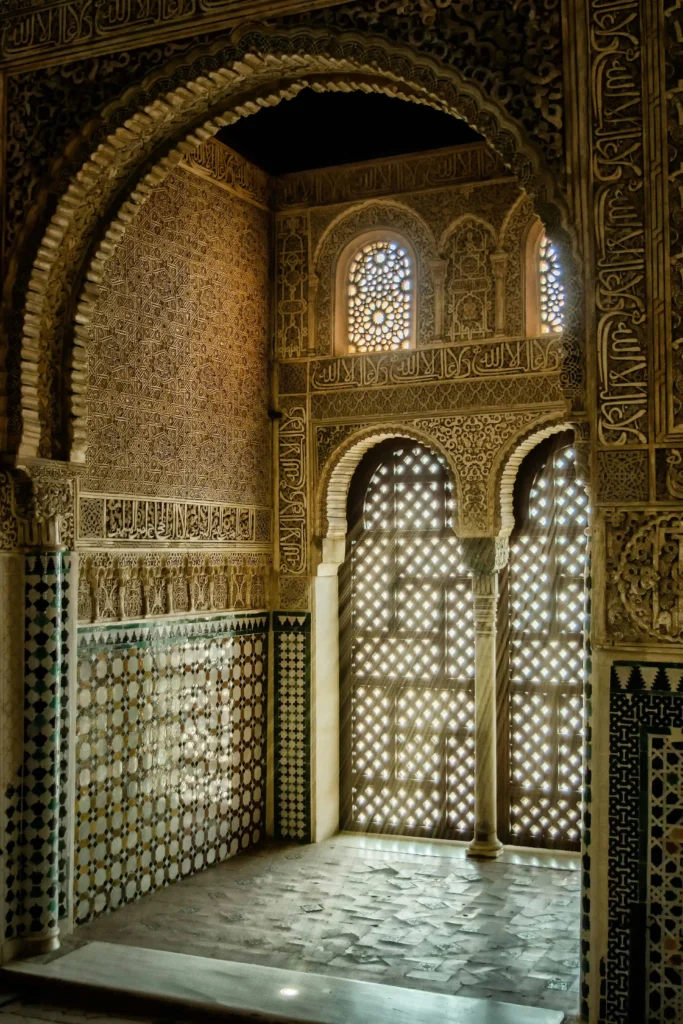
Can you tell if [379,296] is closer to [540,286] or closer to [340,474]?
[540,286]

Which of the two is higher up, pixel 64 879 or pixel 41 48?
pixel 41 48

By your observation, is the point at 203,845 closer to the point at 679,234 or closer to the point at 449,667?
the point at 449,667

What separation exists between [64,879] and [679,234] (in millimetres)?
3979

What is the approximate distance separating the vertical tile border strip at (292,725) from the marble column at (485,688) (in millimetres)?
1139

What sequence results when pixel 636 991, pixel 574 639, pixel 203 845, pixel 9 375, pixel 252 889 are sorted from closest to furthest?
pixel 636 991 < pixel 9 375 < pixel 252 889 < pixel 203 845 < pixel 574 639

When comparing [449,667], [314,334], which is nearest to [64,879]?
[449,667]

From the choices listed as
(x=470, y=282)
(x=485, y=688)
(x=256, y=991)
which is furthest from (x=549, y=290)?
(x=256, y=991)

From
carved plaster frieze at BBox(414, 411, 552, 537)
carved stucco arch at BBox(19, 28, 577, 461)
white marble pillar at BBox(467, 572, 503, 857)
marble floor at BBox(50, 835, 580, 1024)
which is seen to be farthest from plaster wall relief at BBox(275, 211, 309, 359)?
marble floor at BBox(50, 835, 580, 1024)

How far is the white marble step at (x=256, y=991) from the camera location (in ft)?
14.2

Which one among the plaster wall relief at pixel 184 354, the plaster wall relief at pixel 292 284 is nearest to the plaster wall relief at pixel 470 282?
the plaster wall relief at pixel 292 284

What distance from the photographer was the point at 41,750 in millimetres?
5113

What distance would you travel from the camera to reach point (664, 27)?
4.00m

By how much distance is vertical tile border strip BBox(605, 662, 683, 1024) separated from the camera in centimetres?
395

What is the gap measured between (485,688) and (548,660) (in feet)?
1.50
